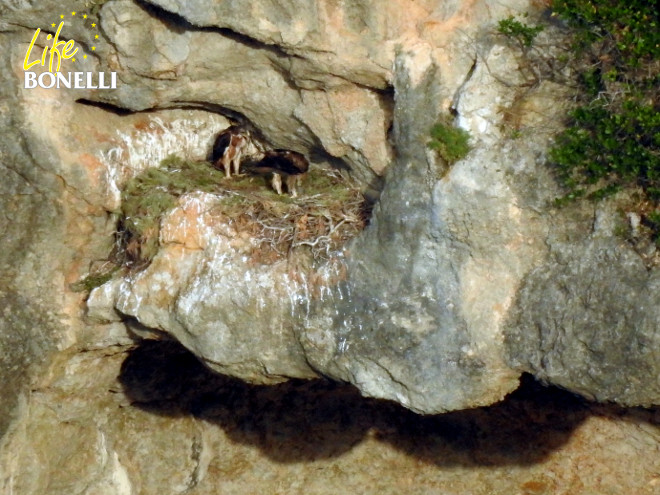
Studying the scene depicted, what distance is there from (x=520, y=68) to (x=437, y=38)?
0.59m

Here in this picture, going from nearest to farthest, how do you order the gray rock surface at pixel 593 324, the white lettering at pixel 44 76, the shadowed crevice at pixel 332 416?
the gray rock surface at pixel 593 324
the white lettering at pixel 44 76
the shadowed crevice at pixel 332 416

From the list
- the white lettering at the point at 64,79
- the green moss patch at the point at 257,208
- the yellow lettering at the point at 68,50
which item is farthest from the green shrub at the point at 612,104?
the white lettering at the point at 64,79

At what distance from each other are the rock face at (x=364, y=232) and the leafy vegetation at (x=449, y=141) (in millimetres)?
50

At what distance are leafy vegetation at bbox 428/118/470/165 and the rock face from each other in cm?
5

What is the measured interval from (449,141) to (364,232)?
871 millimetres

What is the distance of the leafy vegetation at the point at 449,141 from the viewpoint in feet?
19.7

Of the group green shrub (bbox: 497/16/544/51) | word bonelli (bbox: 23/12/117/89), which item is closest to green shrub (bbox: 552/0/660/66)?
green shrub (bbox: 497/16/544/51)

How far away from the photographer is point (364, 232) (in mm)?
6383

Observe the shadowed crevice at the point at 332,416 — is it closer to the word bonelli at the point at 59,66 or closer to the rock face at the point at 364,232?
the rock face at the point at 364,232

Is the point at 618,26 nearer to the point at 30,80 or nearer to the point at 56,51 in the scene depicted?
the point at 56,51

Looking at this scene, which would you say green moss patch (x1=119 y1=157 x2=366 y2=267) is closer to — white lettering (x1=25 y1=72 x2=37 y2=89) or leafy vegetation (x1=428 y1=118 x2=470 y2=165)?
leafy vegetation (x1=428 y1=118 x2=470 y2=165)

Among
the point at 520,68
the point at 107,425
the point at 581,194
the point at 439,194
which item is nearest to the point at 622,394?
the point at 581,194

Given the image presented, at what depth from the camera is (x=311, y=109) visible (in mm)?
6848

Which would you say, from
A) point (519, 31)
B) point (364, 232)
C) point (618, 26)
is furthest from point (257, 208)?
point (618, 26)
